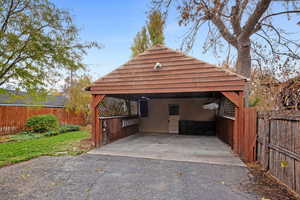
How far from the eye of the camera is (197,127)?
33.7 feet

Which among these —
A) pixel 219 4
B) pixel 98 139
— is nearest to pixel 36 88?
pixel 98 139

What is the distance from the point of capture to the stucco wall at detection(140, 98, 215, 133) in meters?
10.4

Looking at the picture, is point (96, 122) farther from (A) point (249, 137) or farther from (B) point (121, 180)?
(A) point (249, 137)

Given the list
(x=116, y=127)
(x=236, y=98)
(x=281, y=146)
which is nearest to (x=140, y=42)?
(x=116, y=127)

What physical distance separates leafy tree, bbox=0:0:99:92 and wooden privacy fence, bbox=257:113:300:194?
19.5 ft

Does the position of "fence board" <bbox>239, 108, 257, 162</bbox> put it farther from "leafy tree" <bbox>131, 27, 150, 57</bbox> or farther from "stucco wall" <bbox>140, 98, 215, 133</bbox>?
"leafy tree" <bbox>131, 27, 150, 57</bbox>

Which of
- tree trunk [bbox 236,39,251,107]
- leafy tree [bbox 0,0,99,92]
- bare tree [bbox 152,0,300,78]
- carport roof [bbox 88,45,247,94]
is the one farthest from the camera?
tree trunk [bbox 236,39,251,107]

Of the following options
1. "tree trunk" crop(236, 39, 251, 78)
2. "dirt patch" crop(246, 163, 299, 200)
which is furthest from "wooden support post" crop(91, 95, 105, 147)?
"tree trunk" crop(236, 39, 251, 78)

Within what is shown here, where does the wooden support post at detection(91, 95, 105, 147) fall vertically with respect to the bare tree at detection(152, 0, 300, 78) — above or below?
below

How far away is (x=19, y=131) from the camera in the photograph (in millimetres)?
10297

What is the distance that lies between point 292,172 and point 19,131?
1298 cm

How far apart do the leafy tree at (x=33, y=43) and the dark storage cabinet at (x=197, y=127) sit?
296 inches

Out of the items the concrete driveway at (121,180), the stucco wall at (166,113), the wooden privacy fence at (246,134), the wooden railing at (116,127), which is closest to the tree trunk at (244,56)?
the stucco wall at (166,113)

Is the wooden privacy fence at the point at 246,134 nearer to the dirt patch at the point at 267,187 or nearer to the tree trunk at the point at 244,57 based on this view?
the dirt patch at the point at 267,187
